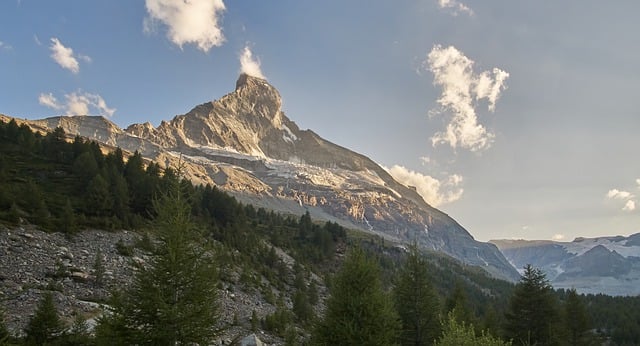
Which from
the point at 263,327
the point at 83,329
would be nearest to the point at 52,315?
the point at 83,329

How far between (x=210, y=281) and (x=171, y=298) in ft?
5.17

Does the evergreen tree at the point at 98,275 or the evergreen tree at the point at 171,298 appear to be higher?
the evergreen tree at the point at 171,298

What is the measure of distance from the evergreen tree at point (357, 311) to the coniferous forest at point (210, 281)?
2.4 inches

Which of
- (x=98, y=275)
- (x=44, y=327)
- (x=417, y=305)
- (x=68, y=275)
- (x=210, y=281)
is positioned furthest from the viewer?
(x=98, y=275)

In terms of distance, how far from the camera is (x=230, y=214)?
86062mm

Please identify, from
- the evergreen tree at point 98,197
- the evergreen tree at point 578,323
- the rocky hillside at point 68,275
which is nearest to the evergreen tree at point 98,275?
the rocky hillside at point 68,275

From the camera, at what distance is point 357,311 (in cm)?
2353

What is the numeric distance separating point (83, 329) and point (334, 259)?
275 ft

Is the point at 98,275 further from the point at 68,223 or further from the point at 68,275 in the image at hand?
the point at 68,223

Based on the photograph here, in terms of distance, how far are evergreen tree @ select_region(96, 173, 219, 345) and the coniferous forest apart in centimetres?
4

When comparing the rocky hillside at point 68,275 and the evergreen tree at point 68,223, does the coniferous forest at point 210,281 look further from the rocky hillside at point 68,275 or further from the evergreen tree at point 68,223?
the rocky hillside at point 68,275

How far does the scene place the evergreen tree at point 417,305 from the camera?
30.4m

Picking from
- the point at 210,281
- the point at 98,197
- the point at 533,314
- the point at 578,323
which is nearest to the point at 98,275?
the point at 98,197

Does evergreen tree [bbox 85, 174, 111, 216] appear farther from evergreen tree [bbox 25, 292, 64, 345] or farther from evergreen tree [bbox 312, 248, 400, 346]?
evergreen tree [bbox 312, 248, 400, 346]
